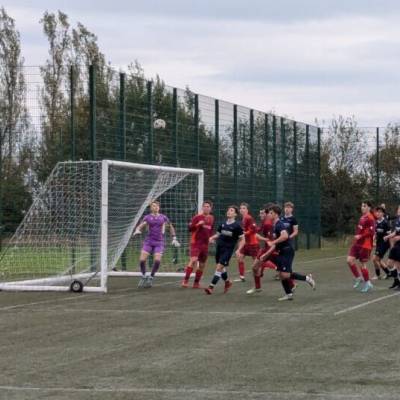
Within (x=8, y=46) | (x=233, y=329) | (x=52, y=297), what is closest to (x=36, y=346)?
(x=233, y=329)

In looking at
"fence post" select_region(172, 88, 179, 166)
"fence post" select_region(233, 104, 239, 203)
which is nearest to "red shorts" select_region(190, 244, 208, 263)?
"fence post" select_region(172, 88, 179, 166)

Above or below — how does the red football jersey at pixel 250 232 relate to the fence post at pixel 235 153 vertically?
below

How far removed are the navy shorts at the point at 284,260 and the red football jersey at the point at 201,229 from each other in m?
3.33

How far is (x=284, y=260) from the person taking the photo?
19.6 m

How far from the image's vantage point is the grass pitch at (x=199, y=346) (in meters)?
9.96

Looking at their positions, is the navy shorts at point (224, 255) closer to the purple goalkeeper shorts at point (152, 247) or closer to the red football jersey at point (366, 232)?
the purple goalkeeper shorts at point (152, 247)

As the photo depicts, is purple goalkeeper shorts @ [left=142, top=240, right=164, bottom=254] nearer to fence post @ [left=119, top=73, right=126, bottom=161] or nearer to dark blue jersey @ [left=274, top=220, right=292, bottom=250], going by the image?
dark blue jersey @ [left=274, top=220, right=292, bottom=250]

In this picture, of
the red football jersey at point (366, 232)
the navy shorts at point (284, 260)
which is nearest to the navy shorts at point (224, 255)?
the navy shorts at point (284, 260)

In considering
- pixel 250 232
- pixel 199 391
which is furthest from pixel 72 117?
pixel 199 391

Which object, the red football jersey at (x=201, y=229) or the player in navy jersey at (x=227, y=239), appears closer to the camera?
the player in navy jersey at (x=227, y=239)

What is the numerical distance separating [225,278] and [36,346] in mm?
8661

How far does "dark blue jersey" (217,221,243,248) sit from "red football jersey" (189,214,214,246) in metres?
0.96

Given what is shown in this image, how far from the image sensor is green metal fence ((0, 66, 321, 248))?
27672 mm

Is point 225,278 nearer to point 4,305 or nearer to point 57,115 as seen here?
point 4,305
